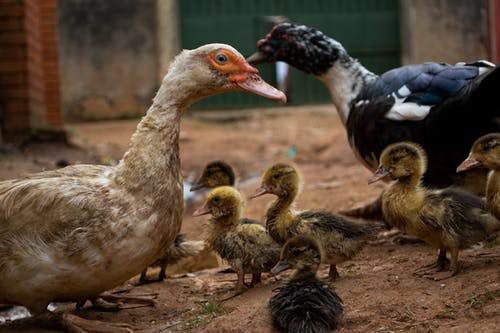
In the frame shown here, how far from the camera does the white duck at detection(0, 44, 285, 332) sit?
145 inches

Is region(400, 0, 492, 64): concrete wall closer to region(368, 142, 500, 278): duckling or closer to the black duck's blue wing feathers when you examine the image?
the black duck's blue wing feathers

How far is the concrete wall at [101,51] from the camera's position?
16.2 m

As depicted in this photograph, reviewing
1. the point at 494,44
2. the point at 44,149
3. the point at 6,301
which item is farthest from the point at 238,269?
the point at 494,44

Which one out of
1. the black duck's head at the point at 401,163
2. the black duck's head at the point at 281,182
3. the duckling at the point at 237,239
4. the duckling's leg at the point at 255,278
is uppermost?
the black duck's head at the point at 401,163

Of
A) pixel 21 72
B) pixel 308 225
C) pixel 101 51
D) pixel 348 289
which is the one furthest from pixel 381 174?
pixel 101 51

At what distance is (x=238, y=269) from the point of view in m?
4.38

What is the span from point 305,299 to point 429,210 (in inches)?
44.9

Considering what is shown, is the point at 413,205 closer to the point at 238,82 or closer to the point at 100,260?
the point at 238,82

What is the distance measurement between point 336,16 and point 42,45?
7605mm

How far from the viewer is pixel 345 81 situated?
6066 mm

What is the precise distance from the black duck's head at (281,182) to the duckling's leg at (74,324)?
1.24m

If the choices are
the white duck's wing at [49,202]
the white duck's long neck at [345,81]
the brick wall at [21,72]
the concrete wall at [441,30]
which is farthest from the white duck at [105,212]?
the concrete wall at [441,30]

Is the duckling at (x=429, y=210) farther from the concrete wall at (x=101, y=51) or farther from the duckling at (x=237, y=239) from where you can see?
the concrete wall at (x=101, y=51)

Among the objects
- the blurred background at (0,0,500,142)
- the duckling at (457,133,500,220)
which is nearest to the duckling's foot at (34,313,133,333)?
the duckling at (457,133,500,220)
